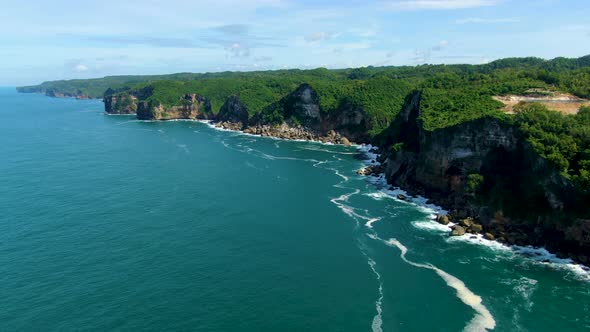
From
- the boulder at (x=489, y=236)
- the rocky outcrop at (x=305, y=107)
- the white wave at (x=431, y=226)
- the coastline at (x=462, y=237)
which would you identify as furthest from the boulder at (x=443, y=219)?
the rocky outcrop at (x=305, y=107)

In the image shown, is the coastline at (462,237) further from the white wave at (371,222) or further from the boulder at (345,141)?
the boulder at (345,141)

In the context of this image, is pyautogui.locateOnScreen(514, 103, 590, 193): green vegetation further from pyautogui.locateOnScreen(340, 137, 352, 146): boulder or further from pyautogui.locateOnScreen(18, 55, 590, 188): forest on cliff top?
pyautogui.locateOnScreen(340, 137, 352, 146): boulder

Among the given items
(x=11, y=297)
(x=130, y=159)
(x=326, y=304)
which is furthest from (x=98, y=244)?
(x=130, y=159)

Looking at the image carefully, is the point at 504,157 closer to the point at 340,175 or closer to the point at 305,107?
the point at 340,175

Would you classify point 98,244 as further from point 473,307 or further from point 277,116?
point 277,116

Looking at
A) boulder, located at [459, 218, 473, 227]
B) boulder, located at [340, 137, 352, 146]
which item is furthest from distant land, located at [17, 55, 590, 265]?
boulder, located at [340, 137, 352, 146]

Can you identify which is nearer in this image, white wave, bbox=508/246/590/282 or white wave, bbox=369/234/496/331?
white wave, bbox=369/234/496/331

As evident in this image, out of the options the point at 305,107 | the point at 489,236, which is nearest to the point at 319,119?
the point at 305,107
